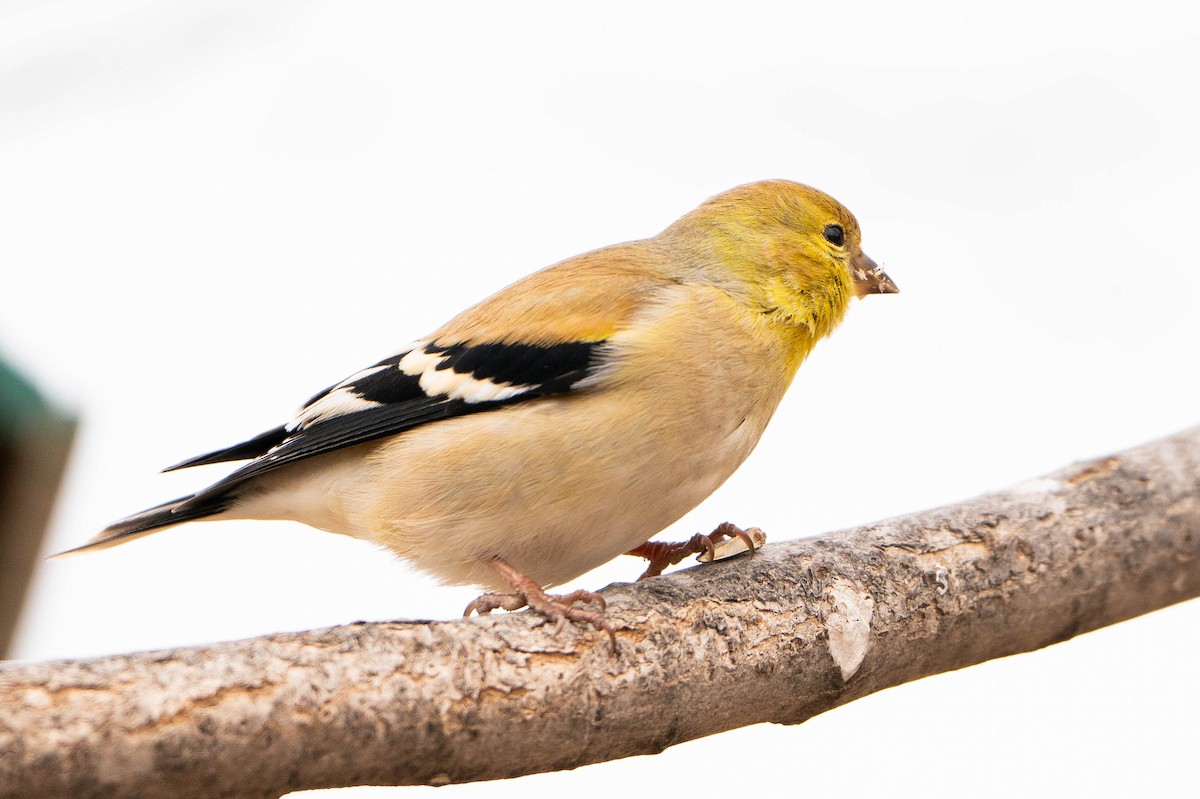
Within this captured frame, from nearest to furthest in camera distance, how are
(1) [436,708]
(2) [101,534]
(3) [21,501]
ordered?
(1) [436,708] → (2) [101,534] → (3) [21,501]

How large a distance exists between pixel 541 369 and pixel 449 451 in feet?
0.85

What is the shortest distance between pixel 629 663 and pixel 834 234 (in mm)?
1310

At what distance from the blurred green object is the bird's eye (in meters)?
2.14

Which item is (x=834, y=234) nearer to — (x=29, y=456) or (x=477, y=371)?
(x=477, y=371)

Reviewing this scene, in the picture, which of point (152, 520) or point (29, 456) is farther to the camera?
point (29, 456)

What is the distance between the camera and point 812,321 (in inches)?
103

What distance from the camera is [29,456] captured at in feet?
10.1

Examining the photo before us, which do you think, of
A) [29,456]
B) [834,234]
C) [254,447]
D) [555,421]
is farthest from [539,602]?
[29,456]

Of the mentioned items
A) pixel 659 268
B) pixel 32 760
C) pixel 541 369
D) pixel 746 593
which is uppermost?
pixel 659 268

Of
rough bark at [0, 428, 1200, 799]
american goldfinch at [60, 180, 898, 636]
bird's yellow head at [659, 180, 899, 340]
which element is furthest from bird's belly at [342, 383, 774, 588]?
bird's yellow head at [659, 180, 899, 340]

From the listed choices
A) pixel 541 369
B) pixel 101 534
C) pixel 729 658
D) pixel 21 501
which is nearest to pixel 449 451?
pixel 541 369

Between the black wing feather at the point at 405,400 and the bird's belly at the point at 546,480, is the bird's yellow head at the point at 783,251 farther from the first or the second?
the black wing feather at the point at 405,400

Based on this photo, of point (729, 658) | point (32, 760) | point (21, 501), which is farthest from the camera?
point (21, 501)

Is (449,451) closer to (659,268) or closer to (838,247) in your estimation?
(659,268)
